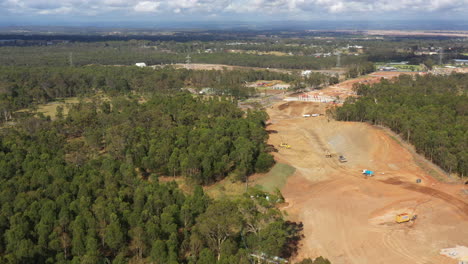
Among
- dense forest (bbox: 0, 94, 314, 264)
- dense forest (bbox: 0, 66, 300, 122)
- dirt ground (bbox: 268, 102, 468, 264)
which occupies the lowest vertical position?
dirt ground (bbox: 268, 102, 468, 264)

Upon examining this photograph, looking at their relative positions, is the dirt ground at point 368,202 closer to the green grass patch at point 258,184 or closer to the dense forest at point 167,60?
the green grass patch at point 258,184

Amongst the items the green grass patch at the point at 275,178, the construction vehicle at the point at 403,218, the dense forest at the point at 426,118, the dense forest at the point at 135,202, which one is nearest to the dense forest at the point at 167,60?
the dense forest at the point at 426,118

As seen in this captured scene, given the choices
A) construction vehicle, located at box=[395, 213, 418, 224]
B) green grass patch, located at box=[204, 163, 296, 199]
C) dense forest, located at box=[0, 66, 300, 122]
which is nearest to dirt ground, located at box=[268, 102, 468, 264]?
construction vehicle, located at box=[395, 213, 418, 224]

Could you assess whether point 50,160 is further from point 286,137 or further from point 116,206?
point 286,137

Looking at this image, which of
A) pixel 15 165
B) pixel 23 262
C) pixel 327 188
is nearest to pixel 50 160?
pixel 15 165

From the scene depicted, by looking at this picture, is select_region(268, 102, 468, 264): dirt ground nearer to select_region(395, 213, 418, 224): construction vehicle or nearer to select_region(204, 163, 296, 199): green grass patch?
select_region(395, 213, 418, 224): construction vehicle
